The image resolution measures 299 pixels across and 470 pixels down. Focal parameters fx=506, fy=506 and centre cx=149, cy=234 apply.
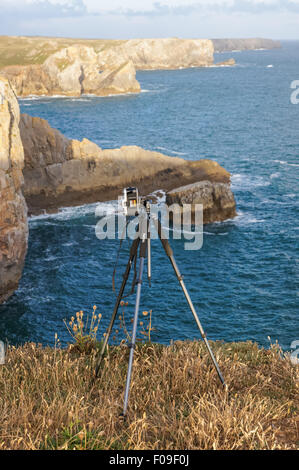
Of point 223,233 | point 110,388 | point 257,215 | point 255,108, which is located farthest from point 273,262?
point 255,108

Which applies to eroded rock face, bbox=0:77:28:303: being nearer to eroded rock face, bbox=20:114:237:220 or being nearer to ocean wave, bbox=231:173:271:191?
eroded rock face, bbox=20:114:237:220

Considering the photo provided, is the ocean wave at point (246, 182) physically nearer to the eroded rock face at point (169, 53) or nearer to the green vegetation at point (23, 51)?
the green vegetation at point (23, 51)

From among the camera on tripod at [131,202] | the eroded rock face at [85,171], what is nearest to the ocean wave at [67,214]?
the eroded rock face at [85,171]

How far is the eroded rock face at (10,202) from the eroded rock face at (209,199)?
12729mm

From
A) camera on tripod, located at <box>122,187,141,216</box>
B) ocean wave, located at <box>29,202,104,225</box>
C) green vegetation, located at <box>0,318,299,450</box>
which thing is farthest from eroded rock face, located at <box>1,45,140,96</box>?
camera on tripod, located at <box>122,187,141,216</box>

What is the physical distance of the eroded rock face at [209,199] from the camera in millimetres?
34562

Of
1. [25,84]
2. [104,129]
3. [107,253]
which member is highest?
[25,84]

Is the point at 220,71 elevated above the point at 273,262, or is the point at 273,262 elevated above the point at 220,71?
the point at 220,71

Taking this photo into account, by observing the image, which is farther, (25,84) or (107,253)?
(25,84)

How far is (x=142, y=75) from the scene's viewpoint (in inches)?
5935

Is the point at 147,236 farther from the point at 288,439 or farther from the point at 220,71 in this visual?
the point at 220,71

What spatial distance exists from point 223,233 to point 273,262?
512cm

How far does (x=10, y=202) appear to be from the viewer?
78.7ft

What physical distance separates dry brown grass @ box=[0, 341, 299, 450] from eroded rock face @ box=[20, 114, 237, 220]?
31.3m
